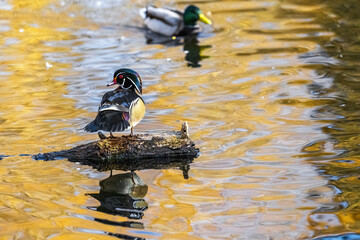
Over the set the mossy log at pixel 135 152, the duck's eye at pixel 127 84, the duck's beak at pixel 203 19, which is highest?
the duck's beak at pixel 203 19

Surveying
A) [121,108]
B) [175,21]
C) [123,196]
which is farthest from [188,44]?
[123,196]

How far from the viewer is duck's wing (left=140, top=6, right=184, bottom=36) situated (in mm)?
13281

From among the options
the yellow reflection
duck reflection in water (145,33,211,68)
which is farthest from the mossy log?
duck reflection in water (145,33,211,68)

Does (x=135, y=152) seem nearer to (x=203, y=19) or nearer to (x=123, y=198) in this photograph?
(x=123, y=198)

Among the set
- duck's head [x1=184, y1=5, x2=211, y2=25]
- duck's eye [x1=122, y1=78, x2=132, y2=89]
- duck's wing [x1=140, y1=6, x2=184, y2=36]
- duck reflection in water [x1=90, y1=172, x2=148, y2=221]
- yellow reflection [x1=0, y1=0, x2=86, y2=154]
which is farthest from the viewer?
duck's wing [x1=140, y1=6, x2=184, y2=36]

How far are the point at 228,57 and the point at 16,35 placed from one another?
4.33m

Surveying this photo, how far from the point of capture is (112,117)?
6.24 m

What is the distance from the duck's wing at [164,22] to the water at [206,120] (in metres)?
0.32

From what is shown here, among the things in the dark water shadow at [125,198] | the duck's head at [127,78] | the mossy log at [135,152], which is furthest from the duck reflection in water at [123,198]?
the duck's head at [127,78]

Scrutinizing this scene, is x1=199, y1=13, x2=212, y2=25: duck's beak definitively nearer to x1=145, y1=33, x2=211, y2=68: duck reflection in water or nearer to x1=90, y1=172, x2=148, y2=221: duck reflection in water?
x1=145, y1=33, x2=211, y2=68: duck reflection in water

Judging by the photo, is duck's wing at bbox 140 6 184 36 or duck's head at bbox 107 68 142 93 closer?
duck's head at bbox 107 68 142 93

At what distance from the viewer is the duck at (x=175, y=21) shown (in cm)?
1318

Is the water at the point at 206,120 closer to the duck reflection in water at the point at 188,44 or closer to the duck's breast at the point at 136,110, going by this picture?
the duck reflection in water at the point at 188,44

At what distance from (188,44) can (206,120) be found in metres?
4.72
